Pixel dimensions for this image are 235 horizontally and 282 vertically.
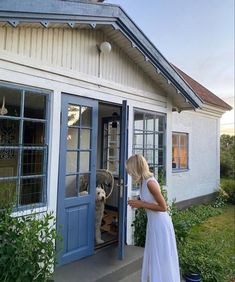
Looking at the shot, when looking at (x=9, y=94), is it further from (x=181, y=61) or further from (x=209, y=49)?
(x=181, y=61)

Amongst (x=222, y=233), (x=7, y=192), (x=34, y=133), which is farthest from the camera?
(x=222, y=233)

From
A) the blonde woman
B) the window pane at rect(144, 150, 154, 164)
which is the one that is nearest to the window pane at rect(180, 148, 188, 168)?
the window pane at rect(144, 150, 154, 164)

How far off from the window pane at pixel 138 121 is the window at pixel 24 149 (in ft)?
7.25

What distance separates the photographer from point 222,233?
7285 mm

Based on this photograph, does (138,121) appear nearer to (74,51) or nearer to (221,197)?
(74,51)

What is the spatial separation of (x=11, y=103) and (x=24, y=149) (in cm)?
66

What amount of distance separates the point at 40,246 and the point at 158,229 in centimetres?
140

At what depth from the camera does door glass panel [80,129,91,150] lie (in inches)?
180

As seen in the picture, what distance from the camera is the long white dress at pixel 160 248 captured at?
3326 mm

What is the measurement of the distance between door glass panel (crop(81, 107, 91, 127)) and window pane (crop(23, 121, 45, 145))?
0.75m

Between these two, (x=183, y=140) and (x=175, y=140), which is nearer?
(x=175, y=140)

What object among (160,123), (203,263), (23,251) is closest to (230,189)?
(160,123)

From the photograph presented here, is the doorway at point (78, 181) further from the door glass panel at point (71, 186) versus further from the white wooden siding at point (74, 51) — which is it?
the white wooden siding at point (74, 51)

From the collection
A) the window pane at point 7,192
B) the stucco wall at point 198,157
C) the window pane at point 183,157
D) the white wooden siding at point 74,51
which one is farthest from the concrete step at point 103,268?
the window pane at point 183,157
